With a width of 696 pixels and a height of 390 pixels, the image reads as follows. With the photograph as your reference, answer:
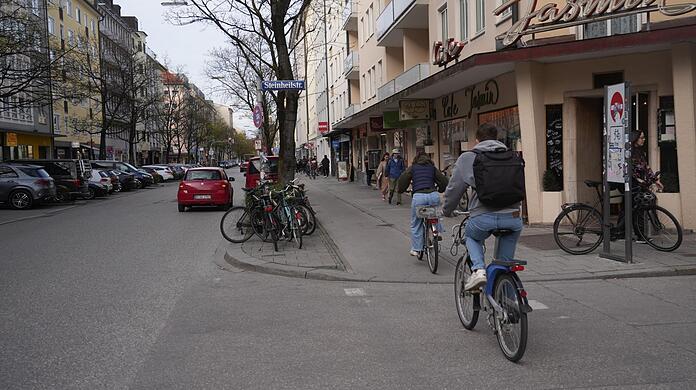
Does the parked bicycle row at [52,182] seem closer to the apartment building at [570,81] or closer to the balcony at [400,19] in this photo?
the balcony at [400,19]

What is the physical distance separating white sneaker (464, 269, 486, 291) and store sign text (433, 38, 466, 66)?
11.0 m

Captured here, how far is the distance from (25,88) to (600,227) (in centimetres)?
2290

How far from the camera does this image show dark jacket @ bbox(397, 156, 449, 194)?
8.68 meters

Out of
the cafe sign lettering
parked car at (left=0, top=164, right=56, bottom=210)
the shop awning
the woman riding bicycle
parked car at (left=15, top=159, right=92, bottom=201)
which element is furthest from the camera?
parked car at (left=15, top=159, right=92, bottom=201)

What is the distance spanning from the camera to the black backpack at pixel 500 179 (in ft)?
15.5

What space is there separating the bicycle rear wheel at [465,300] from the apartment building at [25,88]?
19405 millimetres

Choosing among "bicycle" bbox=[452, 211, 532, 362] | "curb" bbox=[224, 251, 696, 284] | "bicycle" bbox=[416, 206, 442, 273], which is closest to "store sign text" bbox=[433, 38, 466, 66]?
"bicycle" bbox=[416, 206, 442, 273]

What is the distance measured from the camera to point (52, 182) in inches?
895

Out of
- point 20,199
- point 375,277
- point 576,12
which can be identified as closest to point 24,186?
point 20,199

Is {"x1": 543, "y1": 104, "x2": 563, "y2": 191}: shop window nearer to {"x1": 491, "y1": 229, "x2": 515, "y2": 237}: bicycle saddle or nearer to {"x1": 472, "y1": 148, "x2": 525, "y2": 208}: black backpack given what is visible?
{"x1": 491, "y1": 229, "x2": 515, "y2": 237}: bicycle saddle

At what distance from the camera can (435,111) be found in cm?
2030

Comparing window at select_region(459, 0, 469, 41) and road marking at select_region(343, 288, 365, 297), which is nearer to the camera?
road marking at select_region(343, 288, 365, 297)

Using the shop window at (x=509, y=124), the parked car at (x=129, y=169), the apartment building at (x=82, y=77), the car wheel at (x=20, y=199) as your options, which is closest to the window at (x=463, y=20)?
the shop window at (x=509, y=124)

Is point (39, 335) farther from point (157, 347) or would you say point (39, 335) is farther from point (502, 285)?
point (502, 285)
